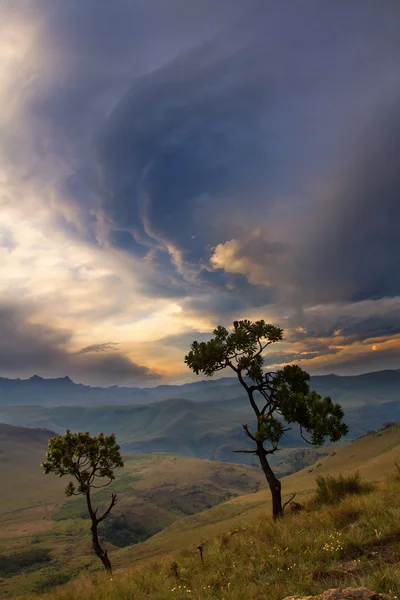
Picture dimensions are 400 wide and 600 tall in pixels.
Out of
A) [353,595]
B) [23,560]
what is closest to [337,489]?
[353,595]

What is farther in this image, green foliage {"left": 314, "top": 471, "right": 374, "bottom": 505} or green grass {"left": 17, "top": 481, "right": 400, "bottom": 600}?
green foliage {"left": 314, "top": 471, "right": 374, "bottom": 505}

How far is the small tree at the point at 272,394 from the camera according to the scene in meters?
17.1

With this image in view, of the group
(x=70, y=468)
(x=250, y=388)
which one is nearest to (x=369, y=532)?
(x=250, y=388)

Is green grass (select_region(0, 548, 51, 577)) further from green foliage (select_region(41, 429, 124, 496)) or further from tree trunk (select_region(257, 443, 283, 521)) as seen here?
tree trunk (select_region(257, 443, 283, 521))

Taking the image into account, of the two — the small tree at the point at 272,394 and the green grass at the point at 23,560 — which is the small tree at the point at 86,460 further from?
the green grass at the point at 23,560

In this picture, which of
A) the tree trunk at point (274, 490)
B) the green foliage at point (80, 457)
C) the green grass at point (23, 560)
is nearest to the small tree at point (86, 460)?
the green foliage at point (80, 457)

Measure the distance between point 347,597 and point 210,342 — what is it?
14.8m

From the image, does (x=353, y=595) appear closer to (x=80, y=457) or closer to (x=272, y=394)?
(x=272, y=394)

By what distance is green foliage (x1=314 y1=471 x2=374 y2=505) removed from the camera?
1650 centimetres

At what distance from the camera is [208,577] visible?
29.0 feet

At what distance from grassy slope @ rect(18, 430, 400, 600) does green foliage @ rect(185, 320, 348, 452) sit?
14.6 ft

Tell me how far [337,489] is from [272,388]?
5890 millimetres

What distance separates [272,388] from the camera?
1888cm

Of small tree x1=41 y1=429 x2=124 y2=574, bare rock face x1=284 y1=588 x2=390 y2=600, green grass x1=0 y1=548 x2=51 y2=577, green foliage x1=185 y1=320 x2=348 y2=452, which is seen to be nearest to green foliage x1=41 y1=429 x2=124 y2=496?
small tree x1=41 y1=429 x2=124 y2=574
